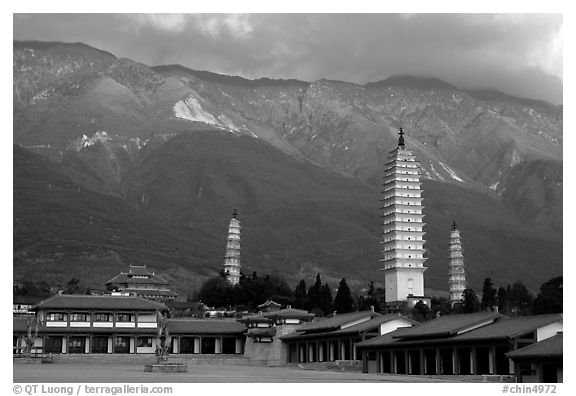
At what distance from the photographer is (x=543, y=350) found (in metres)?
39.6

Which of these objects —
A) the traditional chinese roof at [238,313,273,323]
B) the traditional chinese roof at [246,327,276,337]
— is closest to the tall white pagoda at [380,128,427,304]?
the traditional chinese roof at [238,313,273,323]

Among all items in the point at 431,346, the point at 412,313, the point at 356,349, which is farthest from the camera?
the point at 412,313

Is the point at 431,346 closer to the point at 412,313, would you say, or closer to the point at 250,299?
the point at 412,313

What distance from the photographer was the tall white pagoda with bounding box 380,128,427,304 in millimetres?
107625

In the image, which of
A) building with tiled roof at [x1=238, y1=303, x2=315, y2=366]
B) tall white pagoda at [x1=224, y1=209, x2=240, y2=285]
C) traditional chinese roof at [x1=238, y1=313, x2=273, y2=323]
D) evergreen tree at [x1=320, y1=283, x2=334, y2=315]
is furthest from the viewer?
tall white pagoda at [x1=224, y1=209, x2=240, y2=285]

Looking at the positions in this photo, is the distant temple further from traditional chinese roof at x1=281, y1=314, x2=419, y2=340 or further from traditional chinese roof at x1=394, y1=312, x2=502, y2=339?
traditional chinese roof at x1=394, y1=312, x2=502, y2=339

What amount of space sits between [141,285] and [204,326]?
3910 centimetres

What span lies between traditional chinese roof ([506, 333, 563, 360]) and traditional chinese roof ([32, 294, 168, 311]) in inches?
1678

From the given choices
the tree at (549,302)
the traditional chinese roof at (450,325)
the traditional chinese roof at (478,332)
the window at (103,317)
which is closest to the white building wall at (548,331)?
the traditional chinese roof at (478,332)

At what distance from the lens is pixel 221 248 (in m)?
197

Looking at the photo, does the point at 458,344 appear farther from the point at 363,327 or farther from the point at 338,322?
the point at 338,322

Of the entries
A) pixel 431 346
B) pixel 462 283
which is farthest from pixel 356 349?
pixel 462 283

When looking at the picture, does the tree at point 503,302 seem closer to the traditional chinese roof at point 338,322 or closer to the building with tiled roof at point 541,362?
the traditional chinese roof at point 338,322
